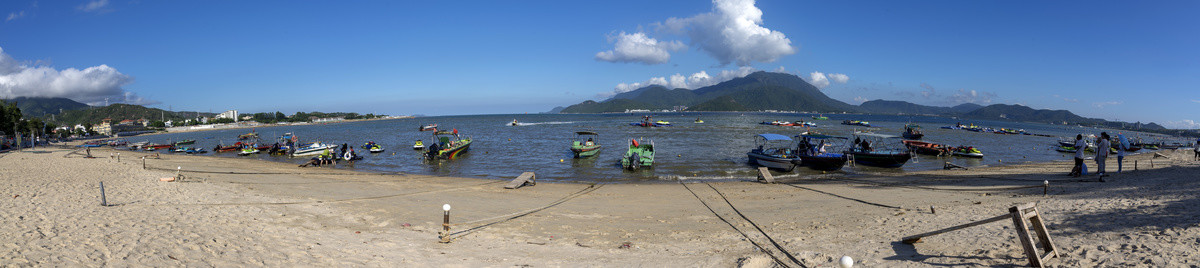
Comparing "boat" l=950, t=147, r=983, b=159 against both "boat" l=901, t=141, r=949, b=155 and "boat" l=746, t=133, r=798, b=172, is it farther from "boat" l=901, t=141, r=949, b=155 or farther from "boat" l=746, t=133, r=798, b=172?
"boat" l=746, t=133, r=798, b=172

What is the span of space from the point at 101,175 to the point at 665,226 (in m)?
21.4

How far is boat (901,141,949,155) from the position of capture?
3259 cm

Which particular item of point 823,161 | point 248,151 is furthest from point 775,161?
point 248,151

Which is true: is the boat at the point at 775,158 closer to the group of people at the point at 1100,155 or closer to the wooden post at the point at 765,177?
the wooden post at the point at 765,177

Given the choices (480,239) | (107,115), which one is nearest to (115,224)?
(480,239)

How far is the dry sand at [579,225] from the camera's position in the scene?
6.95 m

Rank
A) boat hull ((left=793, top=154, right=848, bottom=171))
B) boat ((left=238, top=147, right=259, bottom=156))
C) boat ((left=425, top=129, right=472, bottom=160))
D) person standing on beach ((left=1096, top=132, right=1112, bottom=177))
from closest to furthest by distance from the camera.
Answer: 1. person standing on beach ((left=1096, top=132, right=1112, bottom=177))
2. boat hull ((left=793, top=154, right=848, bottom=171))
3. boat ((left=425, top=129, right=472, bottom=160))
4. boat ((left=238, top=147, right=259, bottom=156))

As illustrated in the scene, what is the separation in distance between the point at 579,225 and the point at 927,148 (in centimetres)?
3310

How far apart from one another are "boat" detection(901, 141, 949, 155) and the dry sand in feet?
60.2

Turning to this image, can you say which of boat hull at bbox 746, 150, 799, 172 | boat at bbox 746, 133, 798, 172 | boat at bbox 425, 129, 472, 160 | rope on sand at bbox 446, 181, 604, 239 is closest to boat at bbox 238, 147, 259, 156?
boat at bbox 425, 129, 472, 160

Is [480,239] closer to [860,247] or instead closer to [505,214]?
[505,214]

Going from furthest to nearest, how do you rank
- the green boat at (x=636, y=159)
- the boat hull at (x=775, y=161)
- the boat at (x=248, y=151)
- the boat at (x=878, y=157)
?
the boat at (x=248, y=151) → the boat at (x=878, y=157) → the green boat at (x=636, y=159) → the boat hull at (x=775, y=161)

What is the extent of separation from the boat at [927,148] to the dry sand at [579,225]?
1835cm

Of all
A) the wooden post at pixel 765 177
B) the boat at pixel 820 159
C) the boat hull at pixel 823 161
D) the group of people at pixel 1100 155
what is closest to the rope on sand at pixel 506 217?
the wooden post at pixel 765 177
